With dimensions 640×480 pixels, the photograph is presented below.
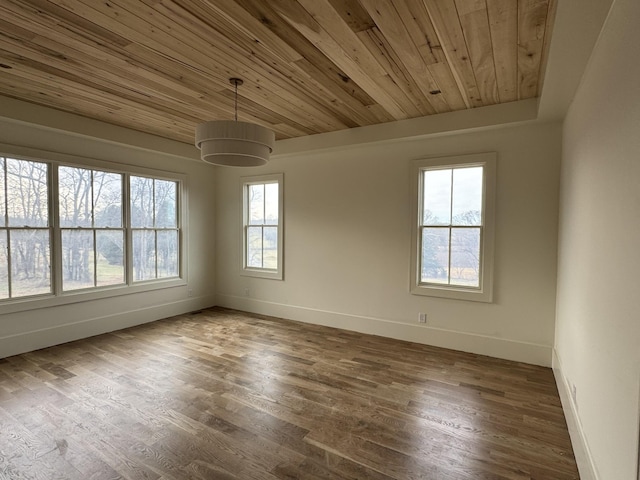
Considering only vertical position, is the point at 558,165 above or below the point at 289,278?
above

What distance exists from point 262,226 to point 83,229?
2413mm

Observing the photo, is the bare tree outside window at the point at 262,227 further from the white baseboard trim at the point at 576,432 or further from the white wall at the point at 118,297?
the white baseboard trim at the point at 576,432

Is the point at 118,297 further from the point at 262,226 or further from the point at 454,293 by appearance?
the point at 454,293

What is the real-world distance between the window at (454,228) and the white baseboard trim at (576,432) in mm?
1074

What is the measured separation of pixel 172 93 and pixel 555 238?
411 centimetres

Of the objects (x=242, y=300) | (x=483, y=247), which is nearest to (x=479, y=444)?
(x=483, y=247)

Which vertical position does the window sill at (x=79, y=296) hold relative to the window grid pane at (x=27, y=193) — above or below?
below

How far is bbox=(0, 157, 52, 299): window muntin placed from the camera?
3531 millimetres

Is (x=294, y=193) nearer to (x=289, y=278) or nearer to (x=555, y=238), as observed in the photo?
(x=289, y=278)

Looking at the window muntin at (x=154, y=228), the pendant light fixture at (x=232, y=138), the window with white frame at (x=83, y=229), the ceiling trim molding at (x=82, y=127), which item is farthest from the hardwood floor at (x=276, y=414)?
the ceiling trim molding at (x=82, y=127)

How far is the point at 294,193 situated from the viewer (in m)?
4.99

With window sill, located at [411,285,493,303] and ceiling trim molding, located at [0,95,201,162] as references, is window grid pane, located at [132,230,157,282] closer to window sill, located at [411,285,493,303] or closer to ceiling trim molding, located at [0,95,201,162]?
ceiling trim molding, located at [0,95,201,162]

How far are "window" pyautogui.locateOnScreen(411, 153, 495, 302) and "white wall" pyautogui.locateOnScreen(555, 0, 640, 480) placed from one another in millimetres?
1086

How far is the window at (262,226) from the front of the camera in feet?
17.1
